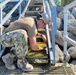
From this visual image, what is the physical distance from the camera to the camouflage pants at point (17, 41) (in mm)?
4230

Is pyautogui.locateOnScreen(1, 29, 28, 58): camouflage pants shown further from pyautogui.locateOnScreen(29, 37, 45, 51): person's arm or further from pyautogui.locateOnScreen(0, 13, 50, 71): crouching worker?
pyautogui.locateOnScreen(29, 37, 45, 51): person's arm

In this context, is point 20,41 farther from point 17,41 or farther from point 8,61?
point 8,61

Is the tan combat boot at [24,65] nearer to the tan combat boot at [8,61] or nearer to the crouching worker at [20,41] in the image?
the crouching worker at [20,41]

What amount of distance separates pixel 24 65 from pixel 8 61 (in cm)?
30

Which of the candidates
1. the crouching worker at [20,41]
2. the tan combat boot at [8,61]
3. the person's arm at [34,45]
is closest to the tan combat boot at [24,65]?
the crouching worker at [20,41]

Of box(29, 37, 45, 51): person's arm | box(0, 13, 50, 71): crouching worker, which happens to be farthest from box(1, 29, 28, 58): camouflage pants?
box(29, 37, 45, 51): person's arm

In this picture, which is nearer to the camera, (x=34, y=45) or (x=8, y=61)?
(x=8, y=61)

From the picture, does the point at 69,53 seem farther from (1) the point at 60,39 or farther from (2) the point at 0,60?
(2) the point at 0,60

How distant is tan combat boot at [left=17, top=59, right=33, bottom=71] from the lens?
4.19m

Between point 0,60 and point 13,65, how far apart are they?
34cm

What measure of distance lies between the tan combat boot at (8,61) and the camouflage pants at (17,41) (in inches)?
6.3

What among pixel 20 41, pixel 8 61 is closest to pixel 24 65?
pixel 8 61

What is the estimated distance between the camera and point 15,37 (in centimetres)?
423

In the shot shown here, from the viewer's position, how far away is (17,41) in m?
4.23
